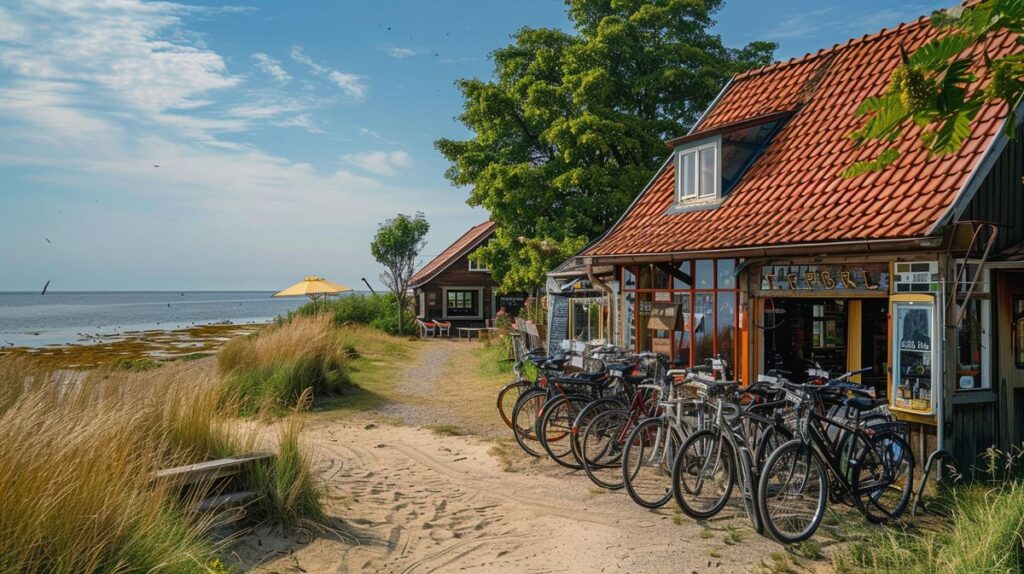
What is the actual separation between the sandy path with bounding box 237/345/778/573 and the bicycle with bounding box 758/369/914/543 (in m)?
0.39

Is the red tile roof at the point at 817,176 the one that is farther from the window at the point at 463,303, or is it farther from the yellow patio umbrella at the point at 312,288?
the window at the point at 463,303

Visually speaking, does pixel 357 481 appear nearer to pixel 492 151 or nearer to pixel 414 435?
pixel 414 435

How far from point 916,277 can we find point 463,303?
30.0 metres

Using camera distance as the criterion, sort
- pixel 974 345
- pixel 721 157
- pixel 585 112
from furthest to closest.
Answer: pixel 585 112 → pixel 721 157 → pixel 974 345

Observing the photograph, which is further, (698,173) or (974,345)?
(698,173)

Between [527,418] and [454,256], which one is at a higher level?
[454,256]

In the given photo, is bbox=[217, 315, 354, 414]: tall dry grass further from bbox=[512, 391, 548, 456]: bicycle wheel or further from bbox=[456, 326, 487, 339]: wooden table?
bbox=[456, 326, 487, 339]: wooden table

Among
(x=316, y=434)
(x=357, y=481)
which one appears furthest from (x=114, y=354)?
(x=357, y=481)

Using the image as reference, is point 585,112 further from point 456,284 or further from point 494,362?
point 456,284

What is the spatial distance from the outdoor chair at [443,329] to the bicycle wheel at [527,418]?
25.1 m

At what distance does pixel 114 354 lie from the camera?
2852 cm

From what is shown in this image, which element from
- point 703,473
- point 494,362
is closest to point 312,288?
point 494,362

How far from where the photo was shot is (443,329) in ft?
113

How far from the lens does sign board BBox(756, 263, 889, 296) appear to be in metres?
7.90
